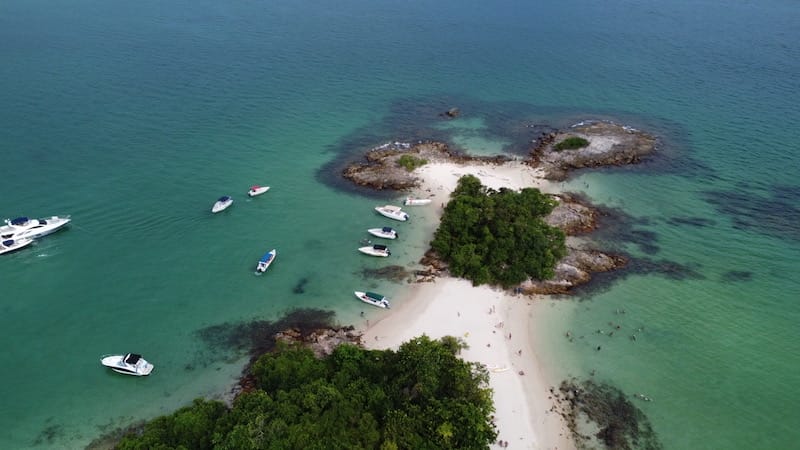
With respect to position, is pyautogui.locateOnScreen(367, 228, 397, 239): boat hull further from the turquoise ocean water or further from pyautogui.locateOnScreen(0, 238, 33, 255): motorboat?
pyautogui.locateOnScreen(0, 238, 33, 255): motorboat

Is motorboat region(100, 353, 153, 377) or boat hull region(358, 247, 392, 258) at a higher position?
boat hull region(358, 247, 392, 258)

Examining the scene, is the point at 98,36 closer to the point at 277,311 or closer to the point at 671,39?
the point at 277,311

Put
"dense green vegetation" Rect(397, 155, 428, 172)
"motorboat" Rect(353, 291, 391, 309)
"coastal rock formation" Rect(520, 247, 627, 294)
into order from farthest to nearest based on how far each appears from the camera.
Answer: "dense green vegetation" Rect(397, 155, 428, 172), "coastal rock formation" Rect(520, 247, 627, 294), "motorboat" Rect(353, 291, 391, 309)

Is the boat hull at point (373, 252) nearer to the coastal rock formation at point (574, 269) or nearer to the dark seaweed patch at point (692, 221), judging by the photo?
the coastal rock formation at point (574, 269)

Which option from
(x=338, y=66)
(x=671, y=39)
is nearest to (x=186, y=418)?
(x=338, y=66)

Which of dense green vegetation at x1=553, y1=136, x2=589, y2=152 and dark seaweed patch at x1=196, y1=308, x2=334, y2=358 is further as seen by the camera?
dense green vegetation at x1=553, y1=136, x2=589, y2=152

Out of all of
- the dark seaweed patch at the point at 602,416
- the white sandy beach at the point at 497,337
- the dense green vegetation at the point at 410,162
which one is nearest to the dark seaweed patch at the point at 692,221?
the white sandy beach at the point at 497,337

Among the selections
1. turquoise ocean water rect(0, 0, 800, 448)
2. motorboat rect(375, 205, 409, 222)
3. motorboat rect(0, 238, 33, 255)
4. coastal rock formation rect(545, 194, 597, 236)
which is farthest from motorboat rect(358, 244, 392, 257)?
motorboat rect(0, 238, 33, 255)
